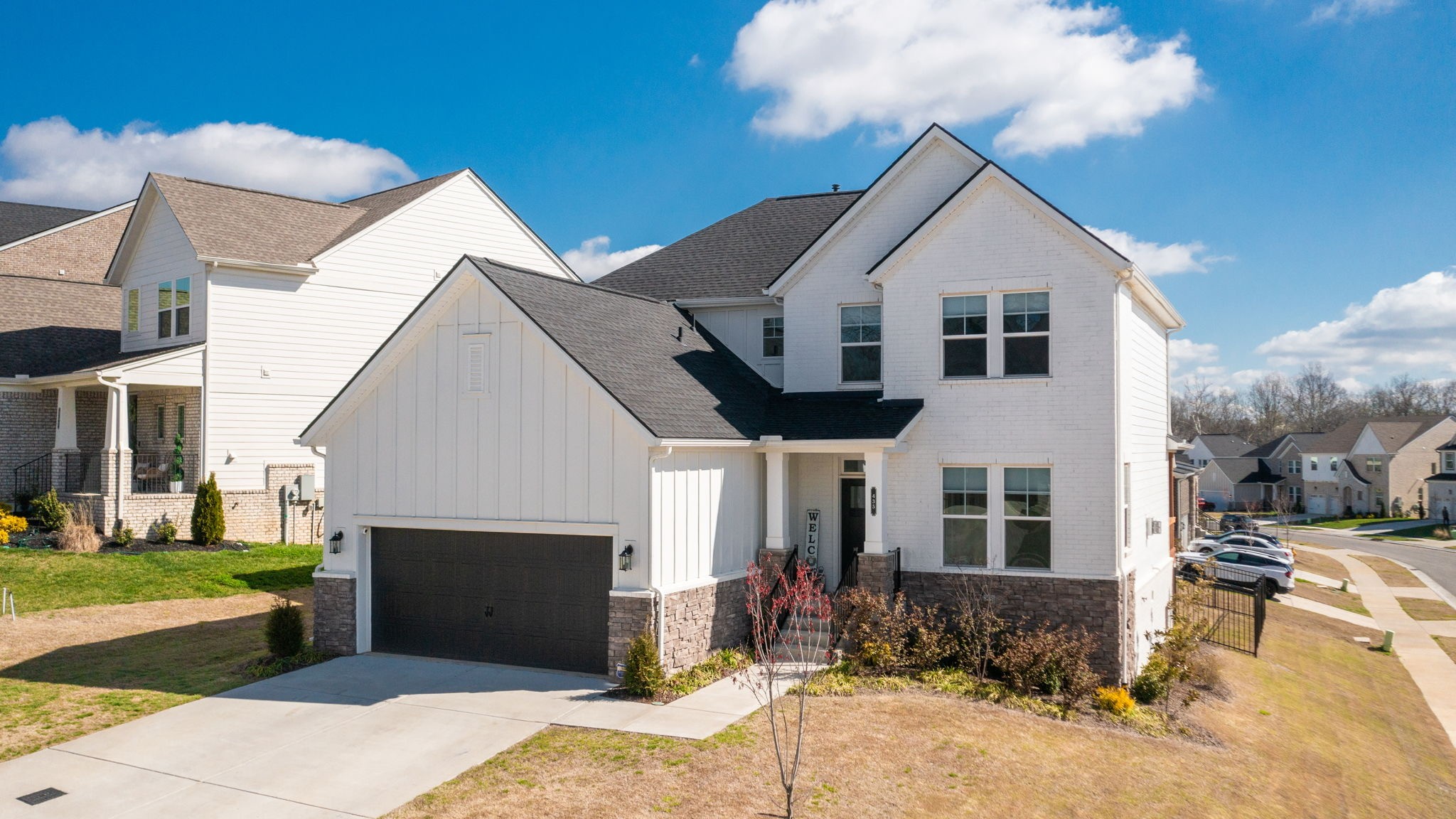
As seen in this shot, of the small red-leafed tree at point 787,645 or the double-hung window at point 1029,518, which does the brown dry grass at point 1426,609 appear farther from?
the small red-leafed tree at point 787,645

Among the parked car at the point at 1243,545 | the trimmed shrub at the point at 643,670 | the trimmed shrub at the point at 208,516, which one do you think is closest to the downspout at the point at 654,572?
the trimmed shrub at the point at 643,670

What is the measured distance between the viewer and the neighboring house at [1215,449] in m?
85.5

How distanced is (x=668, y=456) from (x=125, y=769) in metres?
7.32

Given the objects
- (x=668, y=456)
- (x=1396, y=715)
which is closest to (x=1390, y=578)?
(x=1396, y=715)

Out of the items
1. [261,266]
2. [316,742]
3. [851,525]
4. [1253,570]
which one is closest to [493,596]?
[316,742]

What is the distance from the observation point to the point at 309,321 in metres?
25.8

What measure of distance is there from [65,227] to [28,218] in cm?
294

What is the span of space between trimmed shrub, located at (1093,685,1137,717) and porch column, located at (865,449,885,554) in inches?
151

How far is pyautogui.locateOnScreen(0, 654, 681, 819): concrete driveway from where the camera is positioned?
9492 millimetres

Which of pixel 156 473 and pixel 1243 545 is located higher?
pixel 156 473

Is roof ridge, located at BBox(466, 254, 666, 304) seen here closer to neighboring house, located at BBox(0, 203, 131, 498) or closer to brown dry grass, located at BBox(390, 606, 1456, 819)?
brown dry grass, located at BBox(390, 606, 1456, 819)

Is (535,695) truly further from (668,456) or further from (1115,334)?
(1115,334)

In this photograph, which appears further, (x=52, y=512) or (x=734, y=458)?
(x=52, y=512)

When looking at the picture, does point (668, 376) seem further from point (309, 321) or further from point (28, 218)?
point (28, 218)
